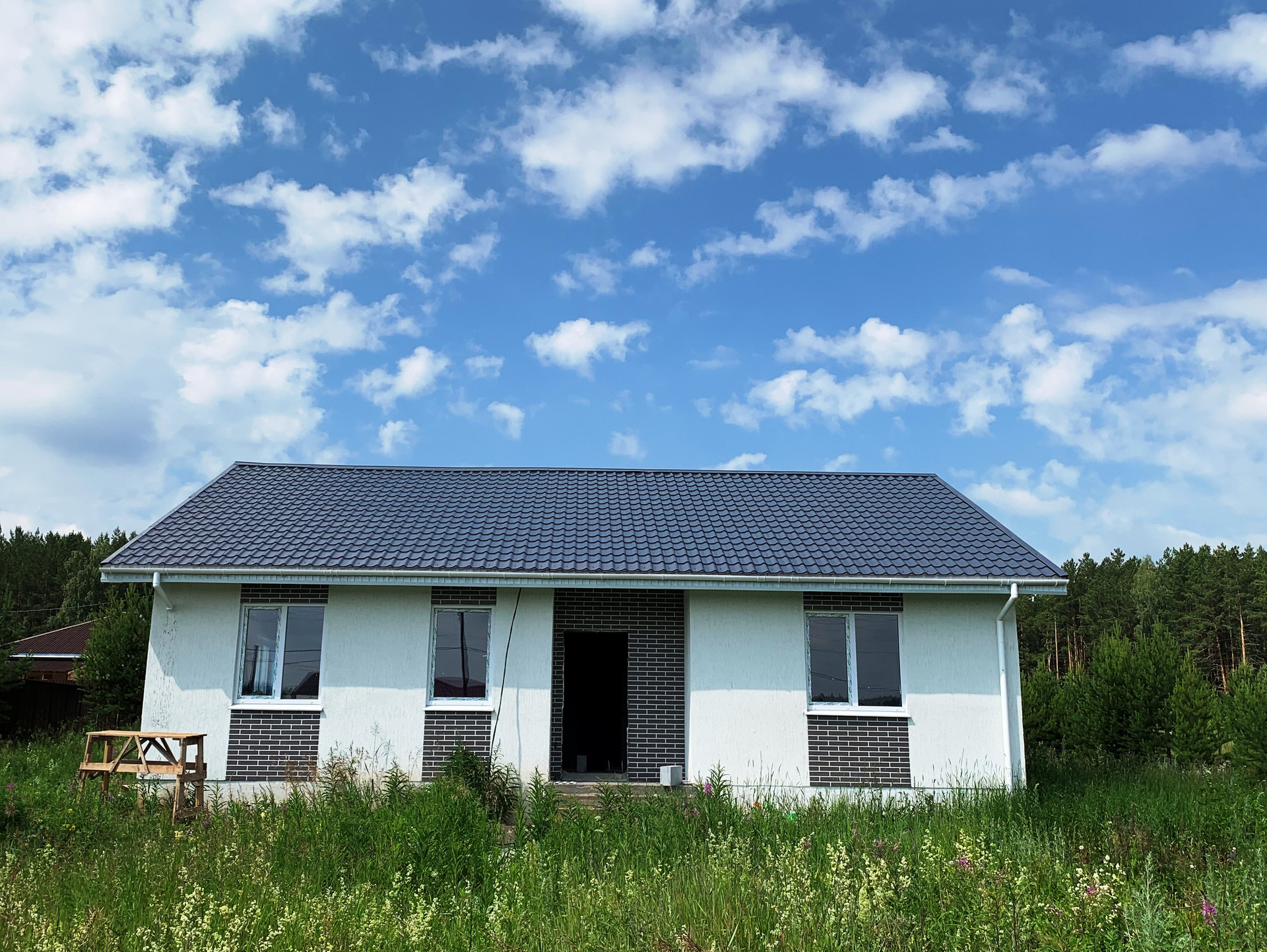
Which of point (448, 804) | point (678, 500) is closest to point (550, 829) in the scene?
point (448, 804)

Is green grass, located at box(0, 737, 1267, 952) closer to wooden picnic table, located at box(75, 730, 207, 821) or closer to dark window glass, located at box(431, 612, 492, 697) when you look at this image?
wooden picnic table, located at box(75, 730, 207, 821)

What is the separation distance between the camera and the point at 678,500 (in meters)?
16.9

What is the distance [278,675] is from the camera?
13.1 m

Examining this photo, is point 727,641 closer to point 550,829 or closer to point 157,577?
point 550,829

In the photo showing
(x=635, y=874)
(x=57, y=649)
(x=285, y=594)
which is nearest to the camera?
(x=635, y=874)

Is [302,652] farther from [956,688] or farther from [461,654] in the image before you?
[956,688]

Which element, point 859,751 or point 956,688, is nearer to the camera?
point 859,751

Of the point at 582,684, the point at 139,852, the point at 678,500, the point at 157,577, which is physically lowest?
the point at 139,852

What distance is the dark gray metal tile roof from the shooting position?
13.3 m

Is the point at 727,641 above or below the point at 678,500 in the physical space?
below

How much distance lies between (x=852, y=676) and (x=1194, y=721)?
500 inches

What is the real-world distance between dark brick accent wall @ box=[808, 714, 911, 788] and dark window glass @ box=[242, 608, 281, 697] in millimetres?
7632

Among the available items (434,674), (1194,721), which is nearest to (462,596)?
(434,674)

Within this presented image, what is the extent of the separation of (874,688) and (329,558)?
794 cm
